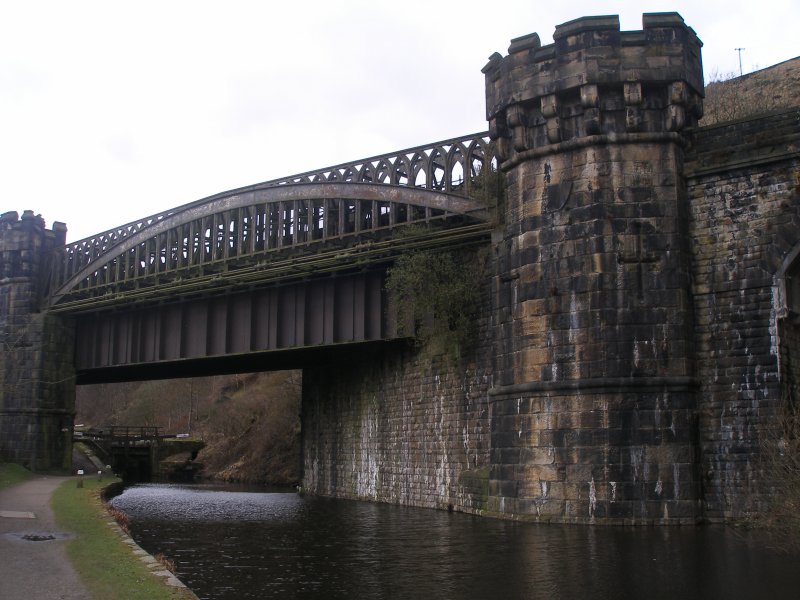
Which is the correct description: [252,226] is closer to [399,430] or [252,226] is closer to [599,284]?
[399,430]

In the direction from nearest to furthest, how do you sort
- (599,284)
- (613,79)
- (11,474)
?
1. (599,284)
2. (613,79)
3. (11,474)

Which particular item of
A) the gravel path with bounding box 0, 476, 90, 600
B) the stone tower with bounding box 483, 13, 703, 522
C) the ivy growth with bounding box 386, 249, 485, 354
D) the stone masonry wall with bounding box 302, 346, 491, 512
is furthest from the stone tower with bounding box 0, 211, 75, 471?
the stone tower with bounding box 483, 13, 703, 522

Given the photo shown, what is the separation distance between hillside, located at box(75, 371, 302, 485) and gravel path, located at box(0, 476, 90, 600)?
31.8 m

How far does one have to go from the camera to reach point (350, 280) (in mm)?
32562

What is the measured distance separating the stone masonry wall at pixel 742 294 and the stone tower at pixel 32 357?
3244 centimetres

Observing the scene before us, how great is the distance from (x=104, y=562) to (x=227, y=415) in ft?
203

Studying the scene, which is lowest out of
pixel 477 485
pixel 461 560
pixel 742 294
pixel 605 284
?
pixel 461 560

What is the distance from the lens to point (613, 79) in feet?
75.9

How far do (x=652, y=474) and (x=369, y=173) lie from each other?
48.7 feet

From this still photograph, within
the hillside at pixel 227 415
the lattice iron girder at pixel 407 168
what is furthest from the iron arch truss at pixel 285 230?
the hillside at pixel 227 415

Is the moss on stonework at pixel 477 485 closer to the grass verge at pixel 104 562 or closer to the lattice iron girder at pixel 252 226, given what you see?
the lattice iron girder at pixel 252 226

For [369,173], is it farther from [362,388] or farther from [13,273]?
[13,273]

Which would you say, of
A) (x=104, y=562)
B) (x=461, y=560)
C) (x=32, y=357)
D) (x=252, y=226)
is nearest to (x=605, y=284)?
(x=461, y=560)

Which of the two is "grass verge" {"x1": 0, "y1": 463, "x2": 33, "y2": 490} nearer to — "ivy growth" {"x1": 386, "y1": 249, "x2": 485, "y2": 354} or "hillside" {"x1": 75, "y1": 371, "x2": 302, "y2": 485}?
"ivy growth" {"x1": 386, "y1": 249, "x2": 485, "y2": 354}
